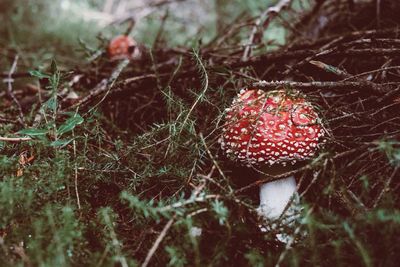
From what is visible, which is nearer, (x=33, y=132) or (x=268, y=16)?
(x=33, y=132)

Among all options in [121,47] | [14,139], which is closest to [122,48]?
[121,47]

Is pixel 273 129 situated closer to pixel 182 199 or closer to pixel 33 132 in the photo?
pixel 182 199

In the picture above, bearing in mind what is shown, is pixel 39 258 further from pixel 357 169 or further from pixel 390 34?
pixel 390 34

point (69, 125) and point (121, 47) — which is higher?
point (69, 125)

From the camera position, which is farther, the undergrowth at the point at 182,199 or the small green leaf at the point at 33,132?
the small green leaf at the point at 33,132

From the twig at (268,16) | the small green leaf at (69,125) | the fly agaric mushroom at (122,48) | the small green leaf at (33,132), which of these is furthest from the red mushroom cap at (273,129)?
the fly agaric mushroom at (122,48)

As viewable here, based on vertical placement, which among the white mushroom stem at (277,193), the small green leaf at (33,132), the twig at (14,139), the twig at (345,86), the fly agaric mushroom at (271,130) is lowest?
the white mushroom stem at (277,193)

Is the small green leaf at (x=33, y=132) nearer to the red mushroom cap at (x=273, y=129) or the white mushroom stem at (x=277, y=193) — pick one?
the red mushroom cap at (x=273, y=129)
